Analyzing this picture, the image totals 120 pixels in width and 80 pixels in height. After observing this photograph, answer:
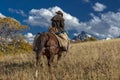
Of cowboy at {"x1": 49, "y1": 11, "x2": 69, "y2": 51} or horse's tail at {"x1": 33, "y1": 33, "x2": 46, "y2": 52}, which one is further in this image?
cowboy at {"x1": 49, "y1": 11, "x2": 69, "y2": 51}

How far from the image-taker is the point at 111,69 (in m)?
12.4

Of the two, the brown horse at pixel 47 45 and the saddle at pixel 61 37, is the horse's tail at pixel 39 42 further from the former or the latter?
the saddle at pixel 61 37

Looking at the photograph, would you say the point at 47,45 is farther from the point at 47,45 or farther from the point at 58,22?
the point at 58,22

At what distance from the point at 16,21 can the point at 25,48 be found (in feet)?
19.1

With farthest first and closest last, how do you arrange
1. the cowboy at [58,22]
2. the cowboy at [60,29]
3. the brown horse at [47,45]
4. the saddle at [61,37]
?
the cowboy at [58,22]
the cowboy at [60,29]
the saddle at [61,37]
the brown horse at [47,45]

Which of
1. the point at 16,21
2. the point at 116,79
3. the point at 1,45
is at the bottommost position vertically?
the point at 116,79

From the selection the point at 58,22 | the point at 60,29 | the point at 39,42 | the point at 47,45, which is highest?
the point at 58,22

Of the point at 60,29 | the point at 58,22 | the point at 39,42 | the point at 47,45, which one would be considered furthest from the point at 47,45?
the point at 58,22

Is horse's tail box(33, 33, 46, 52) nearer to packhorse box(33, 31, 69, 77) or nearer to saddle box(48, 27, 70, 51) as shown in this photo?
packhorse box(33, 31, 69, 77)

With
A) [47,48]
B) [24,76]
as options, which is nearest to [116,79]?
[24,76]

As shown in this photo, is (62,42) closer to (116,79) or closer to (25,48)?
(116,79)

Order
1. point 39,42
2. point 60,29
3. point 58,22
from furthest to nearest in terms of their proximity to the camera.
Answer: point 58,22 → point 60,29 → point 39,42

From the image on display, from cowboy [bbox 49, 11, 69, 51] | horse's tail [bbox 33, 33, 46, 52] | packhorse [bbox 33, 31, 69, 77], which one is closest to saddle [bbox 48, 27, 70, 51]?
cowboy [bbox 49, 11, 69, 51]

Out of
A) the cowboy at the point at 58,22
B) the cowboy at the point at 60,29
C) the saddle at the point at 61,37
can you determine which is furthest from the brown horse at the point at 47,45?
the cowboy at the point at 58,22
